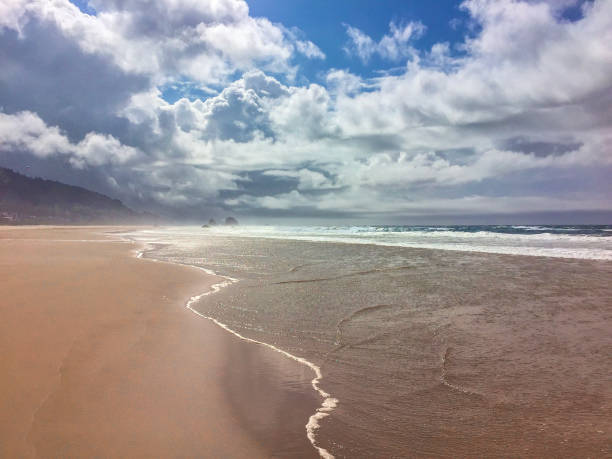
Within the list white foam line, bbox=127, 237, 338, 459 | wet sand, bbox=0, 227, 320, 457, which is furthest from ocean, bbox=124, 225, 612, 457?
wet sand, bbox=0, 227, 320, 457

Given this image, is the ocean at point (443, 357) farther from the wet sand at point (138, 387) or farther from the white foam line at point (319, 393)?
the wet sand at point (138, 387)

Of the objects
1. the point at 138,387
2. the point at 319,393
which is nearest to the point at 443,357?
the point at 319,393

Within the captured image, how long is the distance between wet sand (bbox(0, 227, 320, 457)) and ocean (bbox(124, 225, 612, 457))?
373mm

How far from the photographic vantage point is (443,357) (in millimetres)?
5082

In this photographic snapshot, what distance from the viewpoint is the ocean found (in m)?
3.19

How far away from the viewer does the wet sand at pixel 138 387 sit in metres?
2.94

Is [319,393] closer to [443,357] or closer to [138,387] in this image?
[138,387]

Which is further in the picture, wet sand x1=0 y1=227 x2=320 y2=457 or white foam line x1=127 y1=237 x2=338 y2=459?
white foam line x1=127 y1=237 x2=338 y2=459

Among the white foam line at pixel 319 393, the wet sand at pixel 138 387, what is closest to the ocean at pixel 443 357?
the white foam line at pixel 319 393

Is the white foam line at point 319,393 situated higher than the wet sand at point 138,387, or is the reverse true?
the wet sand at point 138,387

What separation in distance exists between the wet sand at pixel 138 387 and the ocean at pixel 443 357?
373 mm

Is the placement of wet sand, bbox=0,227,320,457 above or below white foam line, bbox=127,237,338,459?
above

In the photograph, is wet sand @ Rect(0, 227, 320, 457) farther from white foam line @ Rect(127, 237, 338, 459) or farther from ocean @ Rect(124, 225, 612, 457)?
ocean @ Rect(124, 225, 612, 457)

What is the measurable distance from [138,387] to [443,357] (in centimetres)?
385
